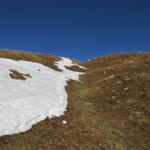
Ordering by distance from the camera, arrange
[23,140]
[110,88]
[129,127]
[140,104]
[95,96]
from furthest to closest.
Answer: [110,88] → [95,96] → [140,104] → [129,127] → [23,140]

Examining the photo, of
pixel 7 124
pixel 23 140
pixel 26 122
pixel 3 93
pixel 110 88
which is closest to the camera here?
pixel 23 140

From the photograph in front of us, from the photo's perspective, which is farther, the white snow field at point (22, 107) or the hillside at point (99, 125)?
the white snow field at point (22, 107)

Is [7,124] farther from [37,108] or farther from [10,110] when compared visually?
[37,108]

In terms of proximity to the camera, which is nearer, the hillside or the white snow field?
the hillside

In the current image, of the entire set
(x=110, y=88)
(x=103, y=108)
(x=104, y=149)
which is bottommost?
(x=104, y=149)

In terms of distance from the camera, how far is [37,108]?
21.0m

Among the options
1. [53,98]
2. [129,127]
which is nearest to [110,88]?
[53,98]

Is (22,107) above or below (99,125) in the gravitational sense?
above

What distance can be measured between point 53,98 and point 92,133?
9.14 metres

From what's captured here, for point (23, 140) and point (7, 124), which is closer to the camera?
point (23, 140)

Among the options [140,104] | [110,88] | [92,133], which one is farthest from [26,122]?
[110,88]

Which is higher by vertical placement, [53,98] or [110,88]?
[110,88]

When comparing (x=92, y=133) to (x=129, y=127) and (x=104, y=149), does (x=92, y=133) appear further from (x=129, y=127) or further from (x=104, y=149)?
(x=129, y=127)

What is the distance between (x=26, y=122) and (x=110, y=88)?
17.4m
